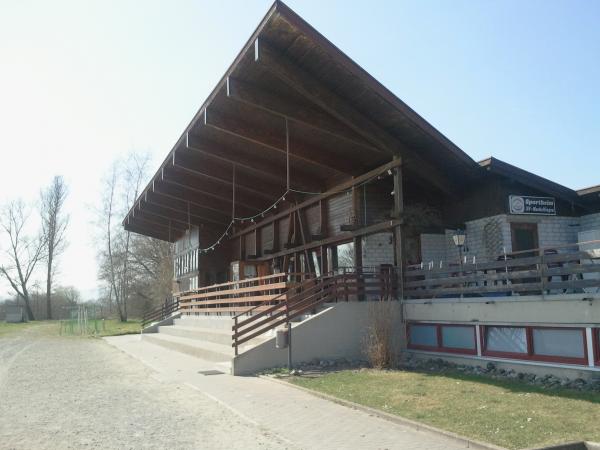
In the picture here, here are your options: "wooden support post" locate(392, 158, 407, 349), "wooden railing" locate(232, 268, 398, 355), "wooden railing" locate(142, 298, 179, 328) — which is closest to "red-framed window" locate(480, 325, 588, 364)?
"wooden support post" locate(392, 158, 407, 349)

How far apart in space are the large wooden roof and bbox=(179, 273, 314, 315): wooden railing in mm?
4138

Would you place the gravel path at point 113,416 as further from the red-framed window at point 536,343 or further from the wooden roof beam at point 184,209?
the wooden roof beam at point 184,209

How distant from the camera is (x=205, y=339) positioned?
20.3 m

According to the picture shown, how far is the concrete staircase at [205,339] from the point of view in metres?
15.7

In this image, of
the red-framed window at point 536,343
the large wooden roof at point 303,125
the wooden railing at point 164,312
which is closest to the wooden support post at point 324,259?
the large wooden roof at point 303,125

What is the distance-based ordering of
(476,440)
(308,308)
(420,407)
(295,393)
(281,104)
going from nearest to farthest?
(476,440), (420,407), (295,393), (308,308), (281,104)

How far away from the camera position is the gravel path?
693cm

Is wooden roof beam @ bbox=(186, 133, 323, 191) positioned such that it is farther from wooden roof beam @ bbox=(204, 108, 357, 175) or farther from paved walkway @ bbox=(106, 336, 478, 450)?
paved walkway @ bbox=(106, 336, 478, 450)

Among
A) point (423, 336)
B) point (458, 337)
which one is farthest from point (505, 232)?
point (458, 337)

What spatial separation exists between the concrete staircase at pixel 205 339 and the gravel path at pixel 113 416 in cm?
237

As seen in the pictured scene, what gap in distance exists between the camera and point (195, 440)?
6973 mm

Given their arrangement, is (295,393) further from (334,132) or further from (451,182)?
(451,182)

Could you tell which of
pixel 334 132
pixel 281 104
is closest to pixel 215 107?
pixel 281 104

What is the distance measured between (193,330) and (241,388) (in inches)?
483
